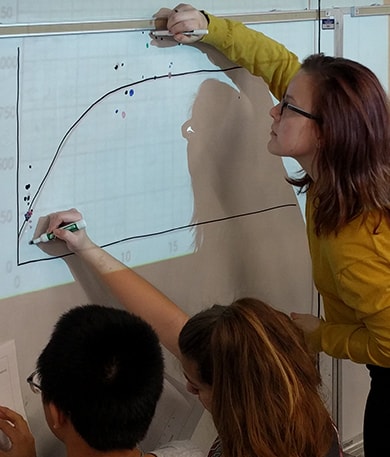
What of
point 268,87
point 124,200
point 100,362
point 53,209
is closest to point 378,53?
point 268,87

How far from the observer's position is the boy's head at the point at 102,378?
54.7 inches

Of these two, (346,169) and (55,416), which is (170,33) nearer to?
(346,169)

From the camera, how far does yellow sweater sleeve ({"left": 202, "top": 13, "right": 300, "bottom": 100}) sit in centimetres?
199

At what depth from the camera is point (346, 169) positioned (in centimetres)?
188

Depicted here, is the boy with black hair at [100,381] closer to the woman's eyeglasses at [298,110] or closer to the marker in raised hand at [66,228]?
the marker in raised hand at [66,228]

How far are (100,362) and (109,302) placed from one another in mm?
505

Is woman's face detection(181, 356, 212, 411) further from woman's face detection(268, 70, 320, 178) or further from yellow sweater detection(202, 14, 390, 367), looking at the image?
woman's face detection(268, 70, 320, 178)

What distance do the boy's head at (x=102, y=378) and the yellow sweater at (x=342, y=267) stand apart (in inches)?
22.7

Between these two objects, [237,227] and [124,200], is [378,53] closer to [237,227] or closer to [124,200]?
[237,227]

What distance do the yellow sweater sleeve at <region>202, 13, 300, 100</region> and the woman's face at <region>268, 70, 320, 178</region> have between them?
6.8 inches

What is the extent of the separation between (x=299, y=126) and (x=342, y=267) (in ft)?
1.04

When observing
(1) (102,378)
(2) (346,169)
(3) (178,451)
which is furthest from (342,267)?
(1) (102,378)

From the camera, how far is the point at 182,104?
198 centimetres

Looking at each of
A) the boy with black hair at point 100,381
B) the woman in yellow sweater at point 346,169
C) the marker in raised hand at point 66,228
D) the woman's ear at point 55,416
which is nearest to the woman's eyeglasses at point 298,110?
the woman in yellow sweater at point 346,169
